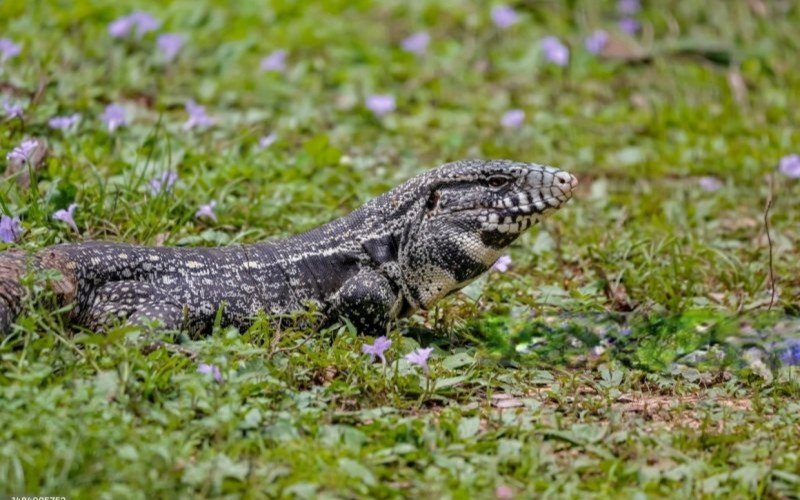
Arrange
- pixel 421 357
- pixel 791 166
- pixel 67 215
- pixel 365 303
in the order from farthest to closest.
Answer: pixel 791 166 < pixel 67 215 < pixel 365 303 < pixel 421 357

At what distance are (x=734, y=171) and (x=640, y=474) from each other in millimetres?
6264

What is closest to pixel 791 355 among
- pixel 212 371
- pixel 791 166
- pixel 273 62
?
pixel 212 371

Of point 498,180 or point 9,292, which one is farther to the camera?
point 498,180

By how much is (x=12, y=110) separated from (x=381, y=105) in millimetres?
3747

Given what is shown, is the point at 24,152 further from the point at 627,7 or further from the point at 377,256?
the point at 627,7

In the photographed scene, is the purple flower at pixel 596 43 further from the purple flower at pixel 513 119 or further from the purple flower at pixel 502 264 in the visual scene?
Answer: the purple flower at pixel 502 264

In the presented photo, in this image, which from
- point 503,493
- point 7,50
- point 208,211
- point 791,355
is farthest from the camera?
point 7,50

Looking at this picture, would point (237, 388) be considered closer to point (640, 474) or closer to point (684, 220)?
point (640, 474)

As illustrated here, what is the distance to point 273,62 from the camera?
42.0ft

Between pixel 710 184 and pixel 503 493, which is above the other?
pixel 503 493

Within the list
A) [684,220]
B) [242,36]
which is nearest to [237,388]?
[684,220]

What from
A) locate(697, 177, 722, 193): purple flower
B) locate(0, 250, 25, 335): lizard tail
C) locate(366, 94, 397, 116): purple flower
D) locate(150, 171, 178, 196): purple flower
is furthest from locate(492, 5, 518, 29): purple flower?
locate(0, 250, 25, 335): lizard tail

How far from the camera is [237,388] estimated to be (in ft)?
20.2

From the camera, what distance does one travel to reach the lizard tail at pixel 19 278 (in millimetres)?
6508
